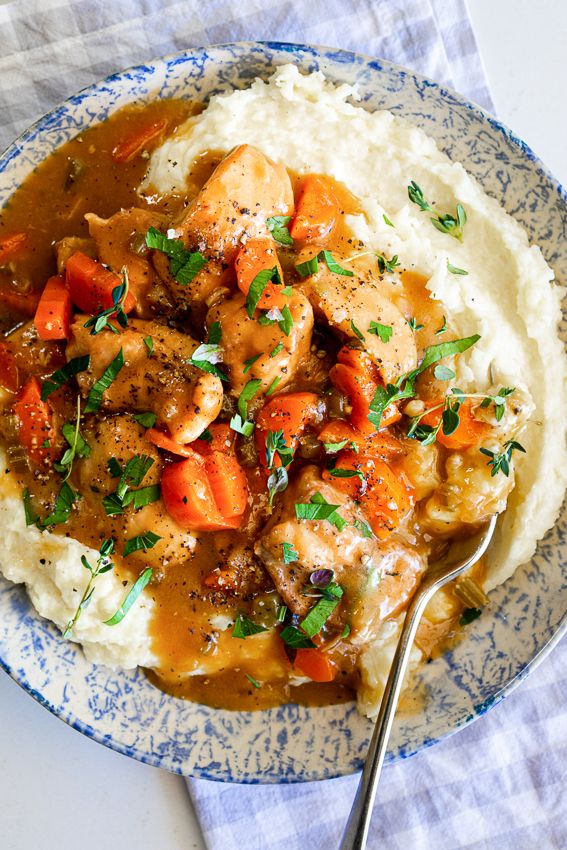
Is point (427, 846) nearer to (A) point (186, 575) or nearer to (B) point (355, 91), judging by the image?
(A) point (186, 575)

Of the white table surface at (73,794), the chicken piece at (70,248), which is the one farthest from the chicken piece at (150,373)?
the white table surface at (73,794)

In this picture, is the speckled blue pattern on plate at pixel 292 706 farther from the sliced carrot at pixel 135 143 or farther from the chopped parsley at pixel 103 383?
the chopped parsley at pixel 103 383

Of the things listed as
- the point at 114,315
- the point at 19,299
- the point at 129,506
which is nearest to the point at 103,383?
the point at 114,315

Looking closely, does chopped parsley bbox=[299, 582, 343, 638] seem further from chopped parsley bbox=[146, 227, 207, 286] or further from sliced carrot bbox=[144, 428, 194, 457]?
chopped parsley bbox=[146, 227, 207, 286]

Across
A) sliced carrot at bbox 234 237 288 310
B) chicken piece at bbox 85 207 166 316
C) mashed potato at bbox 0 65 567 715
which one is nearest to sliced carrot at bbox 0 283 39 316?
chicken piece at bbox 85 207 166 316

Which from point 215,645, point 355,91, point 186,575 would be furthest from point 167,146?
point 215,645
